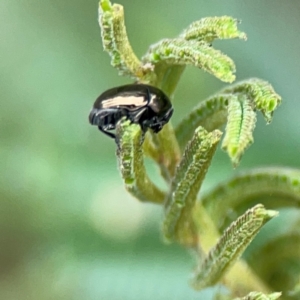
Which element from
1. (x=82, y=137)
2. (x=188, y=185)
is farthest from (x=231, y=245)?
(x=82, y=137)

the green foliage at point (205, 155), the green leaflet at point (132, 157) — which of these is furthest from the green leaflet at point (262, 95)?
the green leaflet at point (132, 157)

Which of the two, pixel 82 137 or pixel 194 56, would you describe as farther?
pixel 82 137

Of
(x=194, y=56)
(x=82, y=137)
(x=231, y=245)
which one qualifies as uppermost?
(x=82, y=137)

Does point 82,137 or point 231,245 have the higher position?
point 82,137

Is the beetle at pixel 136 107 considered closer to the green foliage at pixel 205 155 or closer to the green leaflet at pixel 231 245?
the green foliage at pixel 205 155

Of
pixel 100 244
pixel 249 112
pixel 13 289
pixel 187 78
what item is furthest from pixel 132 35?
pixel 249 112

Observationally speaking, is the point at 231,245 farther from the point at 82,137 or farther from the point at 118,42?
the point at 82,137

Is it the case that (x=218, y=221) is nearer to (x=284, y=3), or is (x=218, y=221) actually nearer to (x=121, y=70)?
(x=121, y=70)
